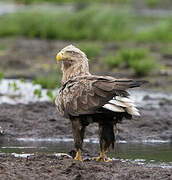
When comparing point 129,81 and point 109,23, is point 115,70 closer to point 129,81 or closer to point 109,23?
point 109,23

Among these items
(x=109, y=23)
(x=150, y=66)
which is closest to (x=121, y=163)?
(x=150, y=66)

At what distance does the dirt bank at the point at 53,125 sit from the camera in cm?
1101

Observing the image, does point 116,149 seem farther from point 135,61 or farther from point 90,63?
point 90,63

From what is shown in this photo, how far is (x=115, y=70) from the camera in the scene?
19.0 metres

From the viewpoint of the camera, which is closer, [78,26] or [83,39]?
[83,39]

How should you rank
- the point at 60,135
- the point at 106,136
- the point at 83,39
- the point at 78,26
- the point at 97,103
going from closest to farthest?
the point at 97,103 < the point at 106,136 < the point at 60,135 < the point at 83,39 < the point at 78,26

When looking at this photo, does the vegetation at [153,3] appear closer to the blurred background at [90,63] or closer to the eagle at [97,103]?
the blurred background at [90,63]

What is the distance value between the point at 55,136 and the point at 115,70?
27.2ft

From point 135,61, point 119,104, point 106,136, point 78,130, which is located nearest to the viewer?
point 119,104

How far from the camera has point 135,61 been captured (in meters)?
18.3

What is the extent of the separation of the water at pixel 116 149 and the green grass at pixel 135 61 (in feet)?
24.3

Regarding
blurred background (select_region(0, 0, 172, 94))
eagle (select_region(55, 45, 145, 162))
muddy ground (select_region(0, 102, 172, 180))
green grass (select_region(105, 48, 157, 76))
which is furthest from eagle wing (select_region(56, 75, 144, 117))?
blurred background (select_region(0, 0, 172, 94))

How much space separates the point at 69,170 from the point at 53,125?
4.05m

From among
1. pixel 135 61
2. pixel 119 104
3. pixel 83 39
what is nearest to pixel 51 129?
pixel 119 104
